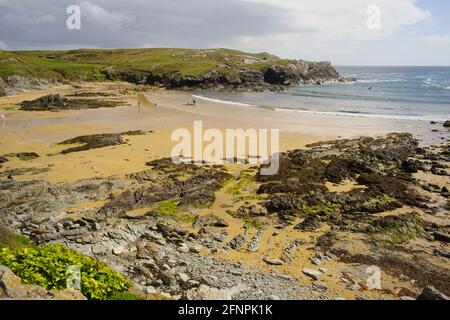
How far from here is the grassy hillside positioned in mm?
103850

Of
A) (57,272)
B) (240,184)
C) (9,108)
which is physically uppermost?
(9,108)

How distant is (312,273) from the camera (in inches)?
567

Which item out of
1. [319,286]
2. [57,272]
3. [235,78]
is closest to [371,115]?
[319,286]

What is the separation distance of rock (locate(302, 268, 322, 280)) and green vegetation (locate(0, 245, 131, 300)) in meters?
7.05

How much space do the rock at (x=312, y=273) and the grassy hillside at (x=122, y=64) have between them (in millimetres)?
94995

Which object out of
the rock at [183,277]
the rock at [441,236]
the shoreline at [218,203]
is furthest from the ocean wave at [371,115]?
the rock at [183,277]

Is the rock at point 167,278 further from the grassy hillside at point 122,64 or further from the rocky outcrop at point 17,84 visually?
the grassy hillside at point 122,64

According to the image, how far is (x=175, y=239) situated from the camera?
55.8ft

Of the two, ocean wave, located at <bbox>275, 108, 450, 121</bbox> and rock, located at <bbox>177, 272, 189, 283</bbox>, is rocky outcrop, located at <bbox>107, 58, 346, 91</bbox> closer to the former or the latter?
ocean wave, located at <bbox>275, 108, 450, 121</bbox>

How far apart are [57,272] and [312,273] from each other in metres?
9.23

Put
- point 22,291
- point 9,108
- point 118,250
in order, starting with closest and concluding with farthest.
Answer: point 22,291, point 118,250, point 9,108

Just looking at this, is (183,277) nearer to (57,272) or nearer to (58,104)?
(57,272)

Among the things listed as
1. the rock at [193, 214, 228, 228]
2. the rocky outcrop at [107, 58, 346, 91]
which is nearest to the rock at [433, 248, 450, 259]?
the rock at [193, 214, 228, 228]
